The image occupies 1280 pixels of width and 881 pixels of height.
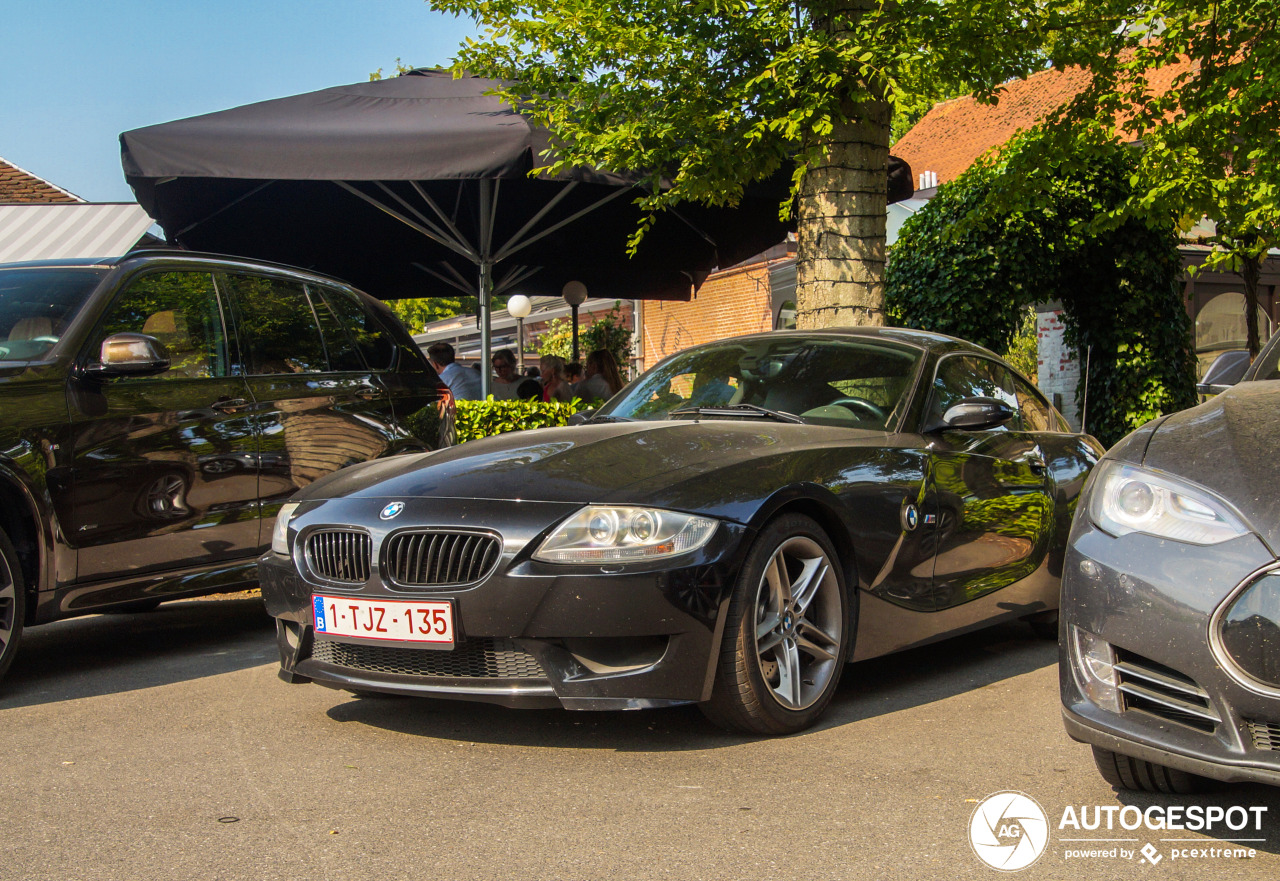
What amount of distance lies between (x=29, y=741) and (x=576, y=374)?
9105mm

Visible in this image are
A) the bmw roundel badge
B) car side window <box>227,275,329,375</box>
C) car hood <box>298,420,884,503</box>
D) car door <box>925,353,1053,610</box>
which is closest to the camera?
car hood <box>298,420,884,503</box>

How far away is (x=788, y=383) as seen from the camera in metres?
4.89

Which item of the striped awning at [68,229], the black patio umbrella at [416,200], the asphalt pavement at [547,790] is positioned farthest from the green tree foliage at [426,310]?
the asphalt pavement at [547,790]

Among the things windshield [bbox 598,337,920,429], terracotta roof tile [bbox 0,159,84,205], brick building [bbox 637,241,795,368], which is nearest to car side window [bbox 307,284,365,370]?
windshield [bbox 598,337,920,429]

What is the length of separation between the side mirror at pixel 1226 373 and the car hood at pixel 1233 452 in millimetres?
1105

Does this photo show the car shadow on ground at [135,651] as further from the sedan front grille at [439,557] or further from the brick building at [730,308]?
the brick building at [730,308]

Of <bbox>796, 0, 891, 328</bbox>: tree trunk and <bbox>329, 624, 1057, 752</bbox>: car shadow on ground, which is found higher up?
<bbox>796, 0, 891, 328</bbox>: tree trunk

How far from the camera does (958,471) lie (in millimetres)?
4695

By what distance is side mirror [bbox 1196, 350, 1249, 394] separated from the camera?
4.48m

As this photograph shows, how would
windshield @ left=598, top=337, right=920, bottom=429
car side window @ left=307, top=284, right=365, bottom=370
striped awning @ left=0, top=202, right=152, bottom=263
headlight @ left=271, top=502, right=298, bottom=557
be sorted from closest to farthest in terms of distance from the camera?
1. headlight @ left=271, top=502, right=298, bottom=557
2. windshield @ left=598, top=337, right=920, bottom=429
3. car side window @ left=307, top=284, right=365, bottom=370
4. striped awning @ left=0, top=202, right=152, bottom=263

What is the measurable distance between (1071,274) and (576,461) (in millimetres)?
10058

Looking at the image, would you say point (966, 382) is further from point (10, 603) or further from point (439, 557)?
point (10, 603)
